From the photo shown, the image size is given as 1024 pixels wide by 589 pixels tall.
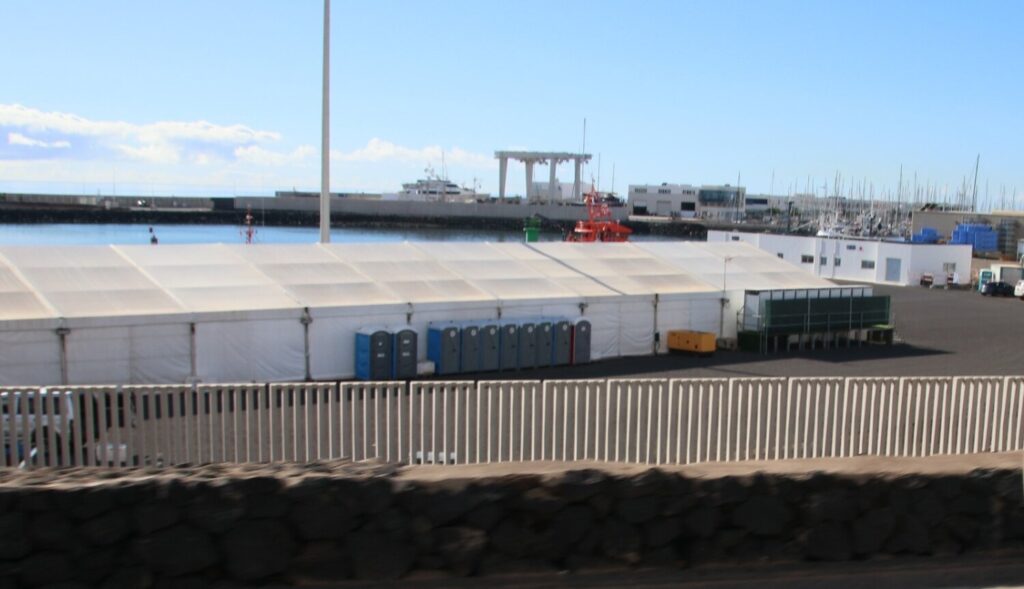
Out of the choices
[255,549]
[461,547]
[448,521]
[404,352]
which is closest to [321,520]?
[255,549]

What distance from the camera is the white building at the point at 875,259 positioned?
172 ft

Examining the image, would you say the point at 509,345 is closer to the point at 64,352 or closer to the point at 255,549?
the point at 64,352

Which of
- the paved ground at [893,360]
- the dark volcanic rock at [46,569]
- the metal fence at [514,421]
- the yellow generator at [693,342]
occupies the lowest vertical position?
the paved ground at [893,360]

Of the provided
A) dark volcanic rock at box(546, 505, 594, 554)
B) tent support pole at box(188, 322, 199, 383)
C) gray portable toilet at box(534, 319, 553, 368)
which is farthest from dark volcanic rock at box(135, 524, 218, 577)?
gray portable toilet at box(534, 319, 553, 368)

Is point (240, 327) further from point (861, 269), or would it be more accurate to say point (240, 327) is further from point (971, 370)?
point (861, 269)

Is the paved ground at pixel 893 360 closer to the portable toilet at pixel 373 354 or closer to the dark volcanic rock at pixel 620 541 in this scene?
the portable toilet at pixel 373 354

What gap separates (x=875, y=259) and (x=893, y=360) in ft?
91.8

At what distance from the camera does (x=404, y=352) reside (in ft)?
72.8

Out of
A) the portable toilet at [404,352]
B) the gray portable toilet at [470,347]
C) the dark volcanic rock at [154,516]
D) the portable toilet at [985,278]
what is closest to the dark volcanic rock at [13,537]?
the dark volcanic rock at [154,516]

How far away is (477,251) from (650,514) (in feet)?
74.1

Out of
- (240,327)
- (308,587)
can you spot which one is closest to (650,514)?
(308,587)

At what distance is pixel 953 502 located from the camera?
670cm

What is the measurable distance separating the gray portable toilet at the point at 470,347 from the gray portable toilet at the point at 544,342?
1.73 metres

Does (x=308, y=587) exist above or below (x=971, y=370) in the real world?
above
